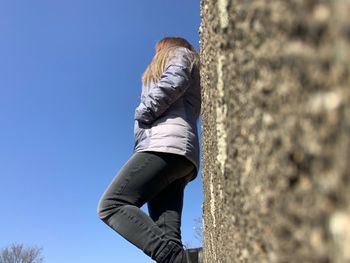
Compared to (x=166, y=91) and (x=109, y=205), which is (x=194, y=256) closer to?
(x=109, y=205)

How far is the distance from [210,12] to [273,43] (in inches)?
11.8

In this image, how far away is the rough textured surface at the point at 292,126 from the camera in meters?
0.23

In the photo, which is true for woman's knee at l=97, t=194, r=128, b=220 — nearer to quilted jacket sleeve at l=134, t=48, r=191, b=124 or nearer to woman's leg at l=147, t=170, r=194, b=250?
woman's leg at l=147, t=170, r=194, b=250

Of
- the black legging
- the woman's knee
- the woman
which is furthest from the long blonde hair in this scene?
the woman's knee

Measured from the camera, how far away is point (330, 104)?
0.77 feet

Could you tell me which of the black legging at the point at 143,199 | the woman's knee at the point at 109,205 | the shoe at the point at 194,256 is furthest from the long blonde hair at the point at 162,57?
the shoe at the point at 194,256

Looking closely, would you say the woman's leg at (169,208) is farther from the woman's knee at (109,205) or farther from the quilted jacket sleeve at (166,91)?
the quilted jacket sleeve at (166,91)

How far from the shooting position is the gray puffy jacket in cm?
158

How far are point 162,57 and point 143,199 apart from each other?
1.94ft

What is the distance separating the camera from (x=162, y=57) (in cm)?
179

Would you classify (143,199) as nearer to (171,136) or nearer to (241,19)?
(171,136)

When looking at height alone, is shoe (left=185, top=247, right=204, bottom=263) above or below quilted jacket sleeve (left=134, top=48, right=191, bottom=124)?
below

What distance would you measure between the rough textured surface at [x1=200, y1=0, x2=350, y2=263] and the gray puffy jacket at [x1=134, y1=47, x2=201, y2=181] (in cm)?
116

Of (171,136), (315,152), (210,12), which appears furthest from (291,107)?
(171,136)
